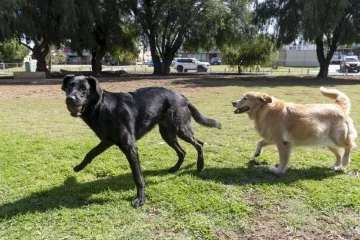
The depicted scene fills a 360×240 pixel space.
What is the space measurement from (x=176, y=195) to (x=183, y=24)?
90.2 ft

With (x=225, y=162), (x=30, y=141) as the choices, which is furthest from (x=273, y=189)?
(x=30, y=141)

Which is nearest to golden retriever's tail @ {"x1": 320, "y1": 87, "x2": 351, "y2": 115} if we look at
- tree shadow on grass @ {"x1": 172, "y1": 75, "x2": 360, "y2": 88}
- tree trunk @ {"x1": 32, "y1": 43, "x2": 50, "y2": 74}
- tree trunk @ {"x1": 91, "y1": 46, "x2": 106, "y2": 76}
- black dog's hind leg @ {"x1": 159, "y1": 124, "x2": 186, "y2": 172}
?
black dog's hind leg @ {"x1": 159, "y1": 124, "x2": 186, "y2": 172}

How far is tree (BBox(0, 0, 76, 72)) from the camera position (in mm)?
24359

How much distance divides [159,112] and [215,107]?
795cm

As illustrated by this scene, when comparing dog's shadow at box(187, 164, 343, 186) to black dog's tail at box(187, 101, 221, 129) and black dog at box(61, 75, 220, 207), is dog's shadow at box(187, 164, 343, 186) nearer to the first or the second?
black dog at box(61, 75, 220, 207)

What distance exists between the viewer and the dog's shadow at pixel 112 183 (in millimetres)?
4191

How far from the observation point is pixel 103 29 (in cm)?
3142

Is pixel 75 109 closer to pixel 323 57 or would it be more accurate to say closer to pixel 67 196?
pixel 67 196

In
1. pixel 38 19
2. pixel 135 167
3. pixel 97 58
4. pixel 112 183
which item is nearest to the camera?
pixel 135 167

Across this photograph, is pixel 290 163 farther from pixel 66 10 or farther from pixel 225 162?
pixel 66 10

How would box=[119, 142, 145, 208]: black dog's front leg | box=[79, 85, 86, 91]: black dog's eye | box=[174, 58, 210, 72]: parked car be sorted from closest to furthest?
1. box=[79, 85, 86, 91]: black dog's eye
2. box=[119, 142, 145, 208]: black dog's front leg
3. box=[174, 58, 210, 72]: parked car

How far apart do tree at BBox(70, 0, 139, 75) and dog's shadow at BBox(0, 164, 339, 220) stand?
23.8m

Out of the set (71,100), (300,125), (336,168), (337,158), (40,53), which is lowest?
(336,168)

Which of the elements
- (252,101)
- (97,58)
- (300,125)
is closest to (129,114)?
(252,101)
